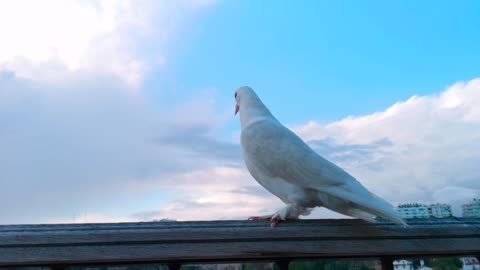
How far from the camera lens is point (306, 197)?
309 cm

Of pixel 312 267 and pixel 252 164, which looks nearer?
pixel 312 267

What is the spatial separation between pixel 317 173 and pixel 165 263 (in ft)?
4.36

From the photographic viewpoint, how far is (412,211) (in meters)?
3.20

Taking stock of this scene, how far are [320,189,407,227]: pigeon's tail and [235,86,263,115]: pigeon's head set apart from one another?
1131 mm

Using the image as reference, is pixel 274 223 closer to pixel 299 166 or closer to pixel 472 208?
pixel 299 166

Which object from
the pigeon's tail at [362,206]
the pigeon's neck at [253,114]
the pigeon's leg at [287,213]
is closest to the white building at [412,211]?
the pigeon's tail at [362,206]

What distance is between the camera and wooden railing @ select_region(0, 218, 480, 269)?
2.00 m

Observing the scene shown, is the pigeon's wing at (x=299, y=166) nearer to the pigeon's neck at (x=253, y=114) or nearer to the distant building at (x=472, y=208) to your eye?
the pigeon's neck at (x=253, y=114)

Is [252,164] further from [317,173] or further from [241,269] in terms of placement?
[241,269]

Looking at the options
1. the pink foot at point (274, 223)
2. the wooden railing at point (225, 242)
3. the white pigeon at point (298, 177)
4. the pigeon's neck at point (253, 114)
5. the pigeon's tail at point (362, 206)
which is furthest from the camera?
the pigeon's neck at point (253, 114)

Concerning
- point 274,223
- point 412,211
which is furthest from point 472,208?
point 274,223

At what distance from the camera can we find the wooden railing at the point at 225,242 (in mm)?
1999

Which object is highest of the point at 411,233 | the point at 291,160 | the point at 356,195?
the point at 291,160

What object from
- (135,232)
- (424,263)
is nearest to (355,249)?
(424,263)
